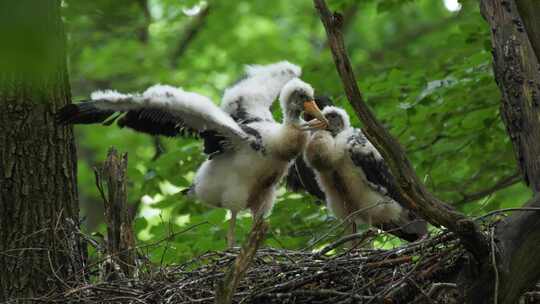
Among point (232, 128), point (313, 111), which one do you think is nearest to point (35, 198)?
point (232, 128)

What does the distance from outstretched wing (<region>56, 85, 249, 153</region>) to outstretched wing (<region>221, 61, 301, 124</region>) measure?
1.88ft

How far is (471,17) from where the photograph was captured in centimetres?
679

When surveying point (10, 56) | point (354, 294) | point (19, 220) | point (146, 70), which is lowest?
point (354, 294)

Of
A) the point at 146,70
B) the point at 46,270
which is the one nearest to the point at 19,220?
the point at 46,270

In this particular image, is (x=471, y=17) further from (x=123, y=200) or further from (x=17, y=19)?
(x=17, y=19)

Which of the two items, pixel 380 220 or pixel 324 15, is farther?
pixel 380 220

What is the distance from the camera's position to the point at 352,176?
5.87 metres

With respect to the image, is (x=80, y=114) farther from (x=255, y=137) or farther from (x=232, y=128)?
(x=255, y=137)

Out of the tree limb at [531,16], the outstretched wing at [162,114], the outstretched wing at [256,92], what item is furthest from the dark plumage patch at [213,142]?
the tree limb at [531,16]

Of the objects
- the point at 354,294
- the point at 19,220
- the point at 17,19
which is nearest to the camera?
the point at 17,19

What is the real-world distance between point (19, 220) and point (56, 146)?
0.43m

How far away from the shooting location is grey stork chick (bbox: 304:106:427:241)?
579 cm

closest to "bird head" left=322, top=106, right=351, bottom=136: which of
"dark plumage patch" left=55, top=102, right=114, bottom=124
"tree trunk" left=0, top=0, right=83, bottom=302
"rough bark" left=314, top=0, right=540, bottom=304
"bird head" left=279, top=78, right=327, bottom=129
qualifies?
"bird head" left=279, top=78, right=327, bottom=129

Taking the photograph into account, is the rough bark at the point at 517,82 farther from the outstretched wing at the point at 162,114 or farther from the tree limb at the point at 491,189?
the tree limb at the point at 491,189
